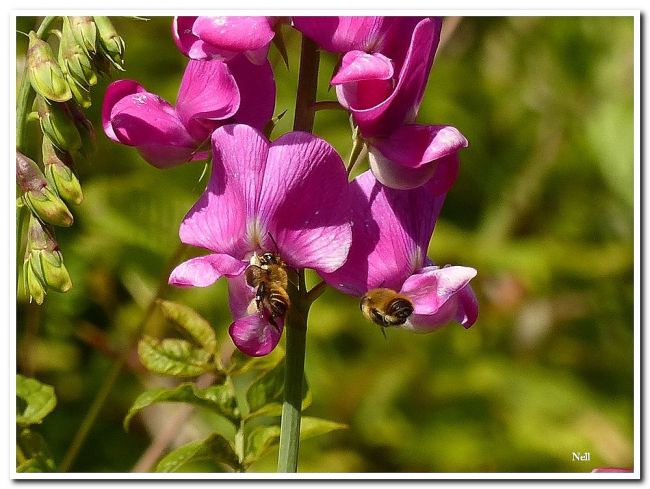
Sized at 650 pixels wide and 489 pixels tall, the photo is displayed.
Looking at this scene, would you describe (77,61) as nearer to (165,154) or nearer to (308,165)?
(165,154)

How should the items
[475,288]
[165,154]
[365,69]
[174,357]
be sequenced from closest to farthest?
1. [365,69]
2. [165,154]
3. [174,357]
4. [475,288]

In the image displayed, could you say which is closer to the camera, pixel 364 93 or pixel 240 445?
pixel 364 93

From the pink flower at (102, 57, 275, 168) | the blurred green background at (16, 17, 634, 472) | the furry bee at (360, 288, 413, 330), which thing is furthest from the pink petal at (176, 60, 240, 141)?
the blurred green background at (16, 17, 634, 472)

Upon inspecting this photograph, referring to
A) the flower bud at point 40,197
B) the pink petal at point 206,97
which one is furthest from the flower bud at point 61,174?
the pink petal at point 206,97

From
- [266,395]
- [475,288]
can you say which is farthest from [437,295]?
[475,288]
